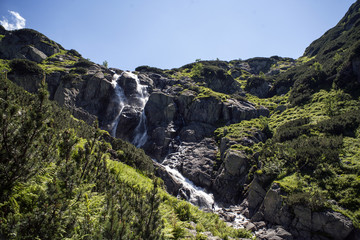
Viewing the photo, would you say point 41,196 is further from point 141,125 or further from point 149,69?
point 149,69

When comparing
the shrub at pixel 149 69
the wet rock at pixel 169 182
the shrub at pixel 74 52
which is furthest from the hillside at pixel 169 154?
the shrub at pixel 149 69

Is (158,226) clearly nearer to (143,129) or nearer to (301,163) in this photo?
(301,163)

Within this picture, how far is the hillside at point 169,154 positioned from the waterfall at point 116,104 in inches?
12.8

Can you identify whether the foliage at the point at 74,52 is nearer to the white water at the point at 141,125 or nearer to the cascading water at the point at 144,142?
the cascading water at the point at 144,142

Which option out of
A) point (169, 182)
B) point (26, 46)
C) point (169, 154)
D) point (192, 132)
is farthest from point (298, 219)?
point (26, 46)

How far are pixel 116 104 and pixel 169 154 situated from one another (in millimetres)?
25007

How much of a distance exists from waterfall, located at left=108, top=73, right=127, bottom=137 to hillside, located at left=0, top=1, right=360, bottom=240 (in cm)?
33

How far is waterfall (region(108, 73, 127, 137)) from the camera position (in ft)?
167

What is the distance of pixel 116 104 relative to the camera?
5528 cm

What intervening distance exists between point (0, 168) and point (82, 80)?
203 ft

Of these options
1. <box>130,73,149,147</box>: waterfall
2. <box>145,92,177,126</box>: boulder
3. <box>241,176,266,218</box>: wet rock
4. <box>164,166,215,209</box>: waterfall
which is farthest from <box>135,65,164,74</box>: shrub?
<box>241,176,266,218</box>: wet rock

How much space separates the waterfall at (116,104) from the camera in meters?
50.8

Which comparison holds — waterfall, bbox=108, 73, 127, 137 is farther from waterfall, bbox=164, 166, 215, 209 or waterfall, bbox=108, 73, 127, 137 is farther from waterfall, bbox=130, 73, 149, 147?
waterfall, bbox=164, 166, 215, 209

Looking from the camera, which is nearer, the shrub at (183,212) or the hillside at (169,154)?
the hillside at (169,154)
